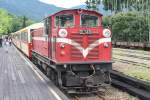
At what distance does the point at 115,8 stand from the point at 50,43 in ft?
328

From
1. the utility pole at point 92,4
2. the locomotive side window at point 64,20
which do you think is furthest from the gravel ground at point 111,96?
the utility pole at point 92,4

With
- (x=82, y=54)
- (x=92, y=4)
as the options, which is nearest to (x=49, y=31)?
(x=82, y=54)

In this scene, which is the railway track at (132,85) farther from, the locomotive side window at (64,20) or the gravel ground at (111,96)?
the locomotive side window at (64,20)

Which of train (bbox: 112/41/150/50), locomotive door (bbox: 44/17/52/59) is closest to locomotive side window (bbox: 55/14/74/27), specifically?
locomotive door (bbox: 44/17/52/59)

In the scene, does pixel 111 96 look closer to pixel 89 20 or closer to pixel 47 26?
pixel 89 20

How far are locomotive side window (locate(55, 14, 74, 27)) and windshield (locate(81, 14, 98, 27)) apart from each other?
44cm

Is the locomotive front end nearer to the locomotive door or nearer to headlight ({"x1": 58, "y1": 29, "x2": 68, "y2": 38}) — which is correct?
headlight ({"x1": 58, "y1": 29, "x2": 68, "y2": 38})

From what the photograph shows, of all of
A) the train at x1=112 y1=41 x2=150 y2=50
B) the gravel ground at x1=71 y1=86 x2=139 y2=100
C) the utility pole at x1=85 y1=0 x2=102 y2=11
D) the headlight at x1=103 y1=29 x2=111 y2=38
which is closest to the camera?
the gravel ground at x1=71 y1=86 x2=139 y2=100

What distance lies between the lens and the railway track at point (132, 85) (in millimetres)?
14688

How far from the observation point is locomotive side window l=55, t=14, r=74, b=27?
654 inches

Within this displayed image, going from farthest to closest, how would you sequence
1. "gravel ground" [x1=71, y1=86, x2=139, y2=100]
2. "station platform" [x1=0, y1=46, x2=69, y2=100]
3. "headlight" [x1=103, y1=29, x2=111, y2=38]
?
"headlight" [x1=103, y1=29, x2=111, y2=38], "gravel ground" [x1=71, y1=86, x2=139, y2=100], "station platform" [x1=0, y1=46, x2=69, y2=100]

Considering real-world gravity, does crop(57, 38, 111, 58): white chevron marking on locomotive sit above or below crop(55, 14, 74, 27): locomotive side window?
below

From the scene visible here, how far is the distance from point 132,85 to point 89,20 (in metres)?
3.07

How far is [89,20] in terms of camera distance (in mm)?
16875
